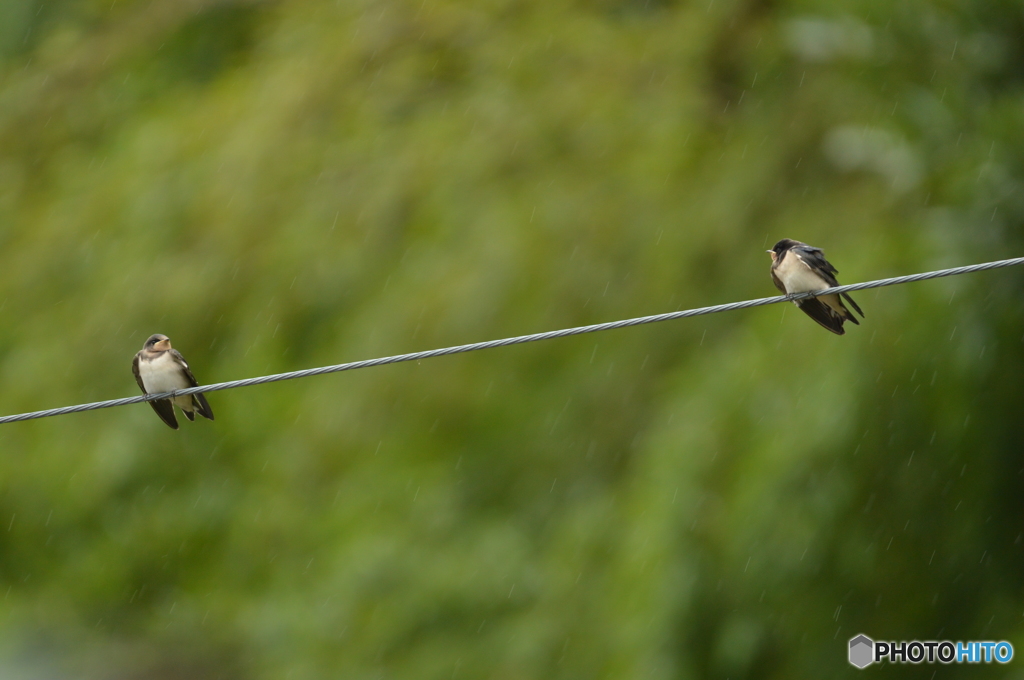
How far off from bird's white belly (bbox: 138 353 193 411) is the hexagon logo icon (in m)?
3.74

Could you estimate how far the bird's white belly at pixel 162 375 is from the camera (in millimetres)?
5879

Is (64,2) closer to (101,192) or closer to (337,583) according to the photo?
(101,192)

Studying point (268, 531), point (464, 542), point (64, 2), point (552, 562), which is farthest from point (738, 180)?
point (64, 2)

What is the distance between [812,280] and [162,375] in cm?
344

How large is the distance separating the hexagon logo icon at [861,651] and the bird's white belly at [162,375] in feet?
12.3

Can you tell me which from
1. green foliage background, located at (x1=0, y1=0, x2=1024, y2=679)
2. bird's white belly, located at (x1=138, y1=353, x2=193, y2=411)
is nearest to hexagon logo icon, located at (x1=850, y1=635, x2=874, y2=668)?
green foliage background, located at (x1=0, y1=0, x2=1024, y2=679)

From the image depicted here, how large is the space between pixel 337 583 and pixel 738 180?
4041mm

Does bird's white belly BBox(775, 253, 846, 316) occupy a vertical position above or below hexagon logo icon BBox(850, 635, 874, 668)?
above

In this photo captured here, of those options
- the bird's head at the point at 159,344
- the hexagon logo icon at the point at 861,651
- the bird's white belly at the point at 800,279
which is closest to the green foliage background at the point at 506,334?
the hexagon logo icon at the point at 861,651

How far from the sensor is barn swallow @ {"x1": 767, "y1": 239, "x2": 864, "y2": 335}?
16.3ft

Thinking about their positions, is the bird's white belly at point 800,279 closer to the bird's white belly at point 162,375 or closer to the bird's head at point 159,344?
the bird's white belly at point 162,375

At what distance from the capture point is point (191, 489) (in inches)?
381

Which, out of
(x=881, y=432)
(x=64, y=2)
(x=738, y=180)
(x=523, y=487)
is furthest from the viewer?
(x=64, y=2)

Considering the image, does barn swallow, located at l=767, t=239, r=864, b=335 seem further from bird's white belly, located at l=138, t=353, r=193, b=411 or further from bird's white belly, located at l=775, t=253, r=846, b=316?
bird's white belly, located at l=138, t=353, r=193, b=411
